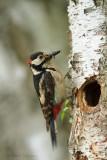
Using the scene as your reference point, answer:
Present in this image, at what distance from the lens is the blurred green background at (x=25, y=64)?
31.3ft

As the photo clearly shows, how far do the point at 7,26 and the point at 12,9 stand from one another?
244 millimetres

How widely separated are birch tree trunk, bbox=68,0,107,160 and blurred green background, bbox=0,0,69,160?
3.32 metres

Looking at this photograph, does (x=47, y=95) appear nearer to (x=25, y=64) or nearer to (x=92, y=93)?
(x=92, y=93)

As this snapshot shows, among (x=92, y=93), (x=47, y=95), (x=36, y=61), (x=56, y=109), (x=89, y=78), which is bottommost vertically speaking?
(x=56, y=109)

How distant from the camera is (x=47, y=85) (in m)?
6.98

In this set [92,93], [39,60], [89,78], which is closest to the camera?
[89,78]

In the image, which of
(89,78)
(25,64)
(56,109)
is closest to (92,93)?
(89,78)

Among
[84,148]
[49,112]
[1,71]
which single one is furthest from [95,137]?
[1,71]

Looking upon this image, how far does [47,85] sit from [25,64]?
296 cm

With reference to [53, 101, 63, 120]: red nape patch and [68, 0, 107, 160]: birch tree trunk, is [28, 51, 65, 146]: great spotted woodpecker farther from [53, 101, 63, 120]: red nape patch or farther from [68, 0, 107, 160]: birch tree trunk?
[68, 0, 107, 160]: birch tree trunk

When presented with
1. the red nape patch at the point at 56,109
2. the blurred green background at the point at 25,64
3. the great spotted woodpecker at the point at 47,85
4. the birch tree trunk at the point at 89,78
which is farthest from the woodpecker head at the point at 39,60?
the blurred green background at the point at 25,64

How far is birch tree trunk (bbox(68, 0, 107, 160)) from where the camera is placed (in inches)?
222

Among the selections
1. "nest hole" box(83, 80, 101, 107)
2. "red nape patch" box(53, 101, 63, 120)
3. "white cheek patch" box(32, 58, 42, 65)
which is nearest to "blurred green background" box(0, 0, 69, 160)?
"red nape patch" box(53, 101, 63, 120)

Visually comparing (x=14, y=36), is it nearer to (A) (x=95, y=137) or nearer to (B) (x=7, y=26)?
(B) (x=7, y=26)
